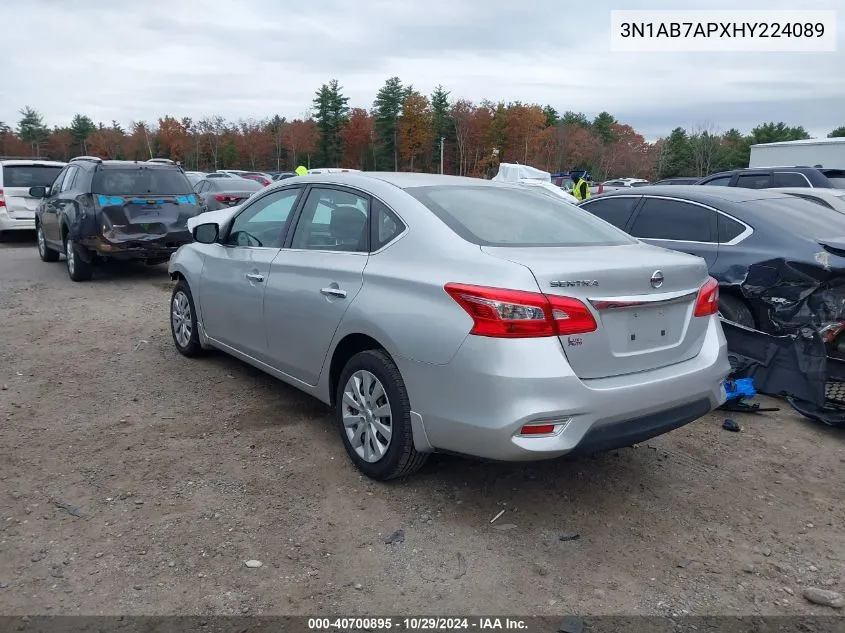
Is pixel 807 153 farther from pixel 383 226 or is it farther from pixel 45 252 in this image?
pixel 383 226

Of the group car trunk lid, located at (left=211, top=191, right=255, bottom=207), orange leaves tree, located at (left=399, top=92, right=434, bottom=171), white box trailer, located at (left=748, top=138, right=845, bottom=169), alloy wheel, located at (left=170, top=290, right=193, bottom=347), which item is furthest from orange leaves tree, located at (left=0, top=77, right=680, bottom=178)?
alloy wheel, located at (left=170, top=290, right=193, bottom=347)

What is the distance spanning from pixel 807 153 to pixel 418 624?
914 inches

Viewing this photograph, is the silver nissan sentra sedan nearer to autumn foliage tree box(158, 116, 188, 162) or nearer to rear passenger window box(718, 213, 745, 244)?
rear passenger window box(718, 213, 745, 244)

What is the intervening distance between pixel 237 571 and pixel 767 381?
4103 mm

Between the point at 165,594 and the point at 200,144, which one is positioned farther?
the point at 200,144

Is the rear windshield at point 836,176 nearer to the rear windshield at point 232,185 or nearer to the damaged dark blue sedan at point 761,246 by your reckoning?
the damaged dark blue sedan at point 761,246

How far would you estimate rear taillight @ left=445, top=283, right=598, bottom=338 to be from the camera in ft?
9.64

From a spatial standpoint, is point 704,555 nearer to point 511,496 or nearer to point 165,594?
point 511,496

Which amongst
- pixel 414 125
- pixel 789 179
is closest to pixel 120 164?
pixel 789 179

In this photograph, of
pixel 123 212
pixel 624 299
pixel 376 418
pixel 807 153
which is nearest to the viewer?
pixel 624 299

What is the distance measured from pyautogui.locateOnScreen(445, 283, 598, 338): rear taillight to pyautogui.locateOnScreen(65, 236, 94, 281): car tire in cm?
867

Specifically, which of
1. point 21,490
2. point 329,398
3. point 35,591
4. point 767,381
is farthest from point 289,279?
point 767,381

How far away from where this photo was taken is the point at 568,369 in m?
2.97

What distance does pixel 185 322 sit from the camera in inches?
231
